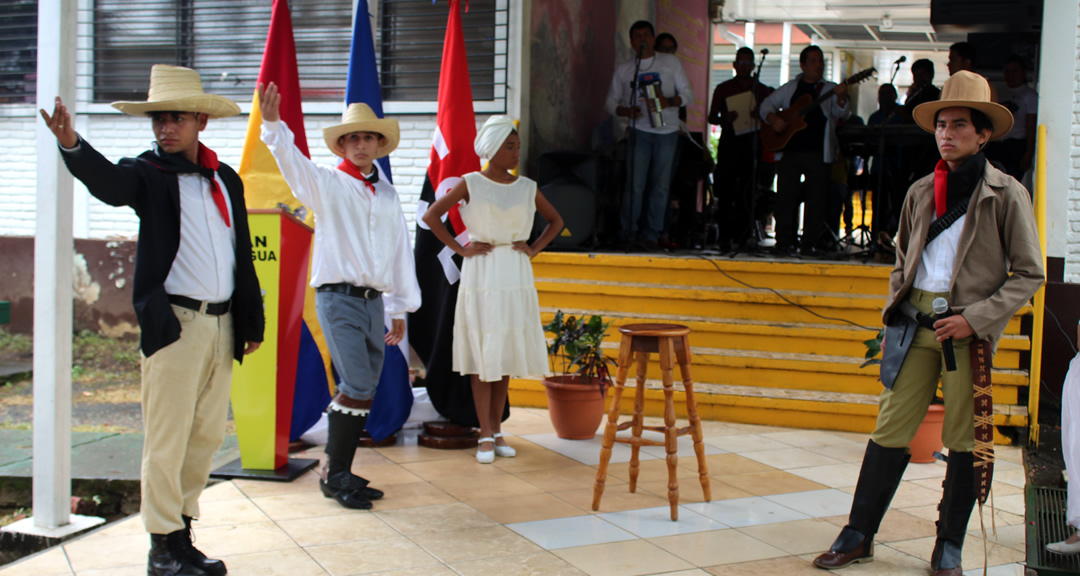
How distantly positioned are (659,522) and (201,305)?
2.07 metres

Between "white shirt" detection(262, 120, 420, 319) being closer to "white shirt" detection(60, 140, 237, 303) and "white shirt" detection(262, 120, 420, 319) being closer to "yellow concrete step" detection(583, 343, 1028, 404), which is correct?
"white shirt" detection(60, 140, 237, 303)

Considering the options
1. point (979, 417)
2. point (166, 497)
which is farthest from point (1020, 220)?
point (166, 497)

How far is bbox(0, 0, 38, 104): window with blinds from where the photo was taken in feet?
28.2

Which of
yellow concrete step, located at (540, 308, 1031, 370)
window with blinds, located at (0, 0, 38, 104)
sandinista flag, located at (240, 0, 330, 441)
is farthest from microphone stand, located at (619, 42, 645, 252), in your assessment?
window with blinds, located at (0, 0, 38, 104)

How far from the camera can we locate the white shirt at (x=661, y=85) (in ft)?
25.1

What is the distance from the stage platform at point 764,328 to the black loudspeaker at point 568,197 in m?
0.56

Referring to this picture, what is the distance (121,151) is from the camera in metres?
8.27

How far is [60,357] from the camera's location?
3.49m

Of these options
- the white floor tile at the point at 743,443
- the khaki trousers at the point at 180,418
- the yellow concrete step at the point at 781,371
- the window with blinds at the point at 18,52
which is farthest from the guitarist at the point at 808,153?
the window with blinds at the point at 18,52

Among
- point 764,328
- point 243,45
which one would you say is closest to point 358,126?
point 764,328

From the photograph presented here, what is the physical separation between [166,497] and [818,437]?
3882 mm

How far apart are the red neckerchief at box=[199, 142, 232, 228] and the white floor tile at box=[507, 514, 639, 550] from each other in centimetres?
170

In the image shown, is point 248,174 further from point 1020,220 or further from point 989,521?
point 989,521

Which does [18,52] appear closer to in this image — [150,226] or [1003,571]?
[150,226]
